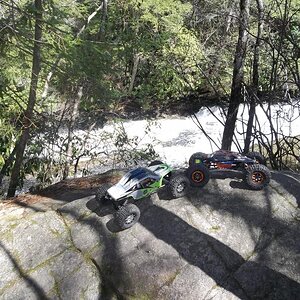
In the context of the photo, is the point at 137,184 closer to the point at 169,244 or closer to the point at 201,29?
the point at 169,244

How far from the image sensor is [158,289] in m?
3.68

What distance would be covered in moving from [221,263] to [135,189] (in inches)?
53.5

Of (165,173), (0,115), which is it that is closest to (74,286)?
(165,173)

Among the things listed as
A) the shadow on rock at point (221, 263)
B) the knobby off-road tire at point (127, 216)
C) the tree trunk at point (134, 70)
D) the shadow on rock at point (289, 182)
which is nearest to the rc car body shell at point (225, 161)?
the shadow on rock at point (289, 182)

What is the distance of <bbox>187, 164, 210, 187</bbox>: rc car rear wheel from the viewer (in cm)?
454

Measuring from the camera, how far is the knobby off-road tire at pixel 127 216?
4176mm

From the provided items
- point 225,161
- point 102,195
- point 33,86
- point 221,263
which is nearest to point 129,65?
point 33,86

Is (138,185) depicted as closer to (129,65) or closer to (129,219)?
(129,219)

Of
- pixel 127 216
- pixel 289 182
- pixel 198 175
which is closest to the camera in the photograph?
pixel 127 216

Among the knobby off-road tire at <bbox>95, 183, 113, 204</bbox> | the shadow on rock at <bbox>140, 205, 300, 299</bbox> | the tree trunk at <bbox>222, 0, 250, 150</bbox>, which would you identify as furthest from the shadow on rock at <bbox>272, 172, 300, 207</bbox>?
the tree trunk at <bbox>222, 0, 250, 150</bbox>

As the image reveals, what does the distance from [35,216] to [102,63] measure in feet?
14.1

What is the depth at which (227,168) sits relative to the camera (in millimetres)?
4824

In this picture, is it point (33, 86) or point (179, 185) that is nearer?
point (179, 185)

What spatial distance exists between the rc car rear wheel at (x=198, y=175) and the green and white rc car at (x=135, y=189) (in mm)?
114
